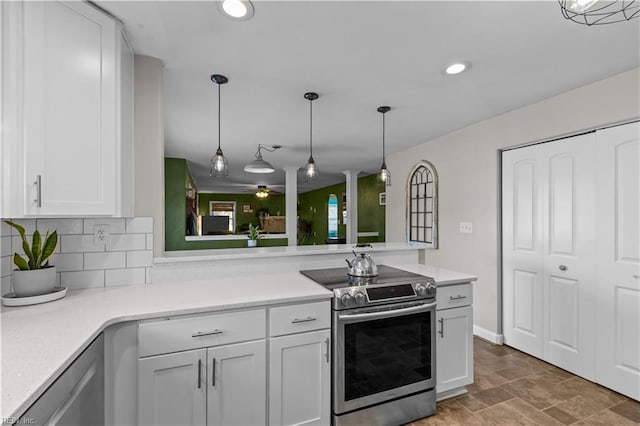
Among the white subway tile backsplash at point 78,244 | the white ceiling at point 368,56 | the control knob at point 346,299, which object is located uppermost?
the white ceiling at point 368,56

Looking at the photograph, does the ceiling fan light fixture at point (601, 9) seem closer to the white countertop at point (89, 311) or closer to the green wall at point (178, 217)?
the white countertop at point (89, 311)

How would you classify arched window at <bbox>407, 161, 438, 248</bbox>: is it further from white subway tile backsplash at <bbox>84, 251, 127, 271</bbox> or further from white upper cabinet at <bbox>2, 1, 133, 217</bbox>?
white upper cabinet at <bbox>2, 1, 133, 217</bbox>

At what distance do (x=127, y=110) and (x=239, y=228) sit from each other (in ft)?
34.7

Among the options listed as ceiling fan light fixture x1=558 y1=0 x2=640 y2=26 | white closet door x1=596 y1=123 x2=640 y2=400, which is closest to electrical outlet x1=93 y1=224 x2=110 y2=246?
ceiling fan light fixture x1=558 y1=0 x2=640 y2=26

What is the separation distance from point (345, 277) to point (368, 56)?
1.48m

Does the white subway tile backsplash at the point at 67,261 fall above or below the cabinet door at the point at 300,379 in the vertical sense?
above

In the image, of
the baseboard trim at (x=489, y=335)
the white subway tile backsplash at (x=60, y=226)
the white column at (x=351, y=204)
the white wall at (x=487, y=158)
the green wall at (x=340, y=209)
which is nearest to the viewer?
the white subway tile backsplash at (x=60, y=226)

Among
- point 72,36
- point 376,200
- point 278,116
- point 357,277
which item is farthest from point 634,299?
point 376,200

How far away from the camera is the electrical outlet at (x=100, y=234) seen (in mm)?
1872

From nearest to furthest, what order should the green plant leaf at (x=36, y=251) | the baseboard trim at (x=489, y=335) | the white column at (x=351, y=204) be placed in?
the green plant leaf at (x=36, y=251), the baseboard trim at (x=489, y=335), the white column at (x=351, y=204)

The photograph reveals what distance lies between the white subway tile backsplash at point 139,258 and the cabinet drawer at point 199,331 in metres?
0.67

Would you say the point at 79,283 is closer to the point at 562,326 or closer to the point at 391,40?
the point at 391,40

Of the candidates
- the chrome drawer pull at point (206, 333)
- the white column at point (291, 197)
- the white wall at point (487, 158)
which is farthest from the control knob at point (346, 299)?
the white column at point (291, 197)

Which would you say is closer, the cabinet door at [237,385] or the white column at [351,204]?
the cabinet door at [237,385]
